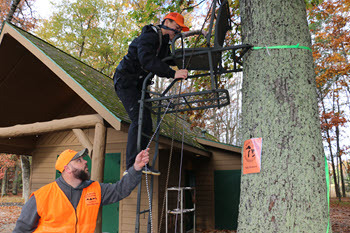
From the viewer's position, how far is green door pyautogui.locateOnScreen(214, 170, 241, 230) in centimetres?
1110

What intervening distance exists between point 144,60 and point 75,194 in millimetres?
1617

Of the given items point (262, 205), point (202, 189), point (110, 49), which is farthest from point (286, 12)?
point (110, 49)

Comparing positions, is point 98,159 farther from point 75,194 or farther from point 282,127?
point 282,127

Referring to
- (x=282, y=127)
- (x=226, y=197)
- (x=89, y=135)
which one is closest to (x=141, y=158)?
(x=282, y=127)

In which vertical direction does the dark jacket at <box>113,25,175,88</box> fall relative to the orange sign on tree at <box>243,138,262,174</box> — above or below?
above

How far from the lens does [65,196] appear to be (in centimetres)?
285

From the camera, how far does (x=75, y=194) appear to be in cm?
293

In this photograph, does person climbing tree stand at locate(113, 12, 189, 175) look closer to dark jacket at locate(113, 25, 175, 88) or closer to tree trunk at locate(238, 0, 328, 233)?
dark jacket at locate(113, 25, 175, 88)

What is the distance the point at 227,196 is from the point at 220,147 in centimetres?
199

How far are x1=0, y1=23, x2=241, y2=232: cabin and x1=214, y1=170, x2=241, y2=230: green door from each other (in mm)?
38

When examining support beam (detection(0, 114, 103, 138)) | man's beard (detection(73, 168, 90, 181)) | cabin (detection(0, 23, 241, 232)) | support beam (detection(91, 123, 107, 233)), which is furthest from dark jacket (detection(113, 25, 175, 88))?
support beam (detection(0, 114, 103, 138))

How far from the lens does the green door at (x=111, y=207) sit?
27.7 feet

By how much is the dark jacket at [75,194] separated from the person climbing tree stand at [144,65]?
0.24 m

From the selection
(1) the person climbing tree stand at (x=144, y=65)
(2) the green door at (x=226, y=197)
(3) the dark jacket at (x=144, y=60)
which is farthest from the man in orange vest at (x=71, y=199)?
(2) the green door at (x=226, y=197)
